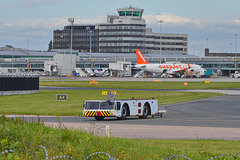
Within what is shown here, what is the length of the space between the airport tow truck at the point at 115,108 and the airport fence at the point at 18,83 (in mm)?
37957

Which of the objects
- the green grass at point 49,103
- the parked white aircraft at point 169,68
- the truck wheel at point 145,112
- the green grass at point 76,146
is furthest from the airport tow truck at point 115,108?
the parked white aircraft at point 169,68

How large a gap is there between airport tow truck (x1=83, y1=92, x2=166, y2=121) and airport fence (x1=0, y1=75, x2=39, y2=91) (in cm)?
3796

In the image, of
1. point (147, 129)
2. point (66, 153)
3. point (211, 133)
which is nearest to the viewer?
point (66, 153)

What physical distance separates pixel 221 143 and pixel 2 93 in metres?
57.4

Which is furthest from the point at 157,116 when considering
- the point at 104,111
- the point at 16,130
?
the point at 16,130

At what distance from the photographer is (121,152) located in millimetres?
15969

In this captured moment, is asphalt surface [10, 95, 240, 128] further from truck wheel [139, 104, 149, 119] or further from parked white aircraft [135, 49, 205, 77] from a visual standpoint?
parked white aircraft [135, 49, 205, 77]

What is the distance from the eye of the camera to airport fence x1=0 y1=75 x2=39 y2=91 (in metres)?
76.8

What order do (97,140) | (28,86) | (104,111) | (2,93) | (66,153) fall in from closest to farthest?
(66,153) < (97,140) < (104,111) < (2,93) < (28,86)

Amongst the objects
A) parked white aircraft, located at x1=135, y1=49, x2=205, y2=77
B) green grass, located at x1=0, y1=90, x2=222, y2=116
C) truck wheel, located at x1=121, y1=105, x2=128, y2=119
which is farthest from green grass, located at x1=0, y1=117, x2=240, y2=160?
parked white aircraft, located at x1=135, y1=49, x2=205, y2=77

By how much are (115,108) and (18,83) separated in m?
44.2

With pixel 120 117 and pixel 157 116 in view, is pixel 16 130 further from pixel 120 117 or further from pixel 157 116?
pixel 157 116

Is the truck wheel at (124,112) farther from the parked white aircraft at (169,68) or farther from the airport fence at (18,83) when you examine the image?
the parked white aircraft at (169,68)

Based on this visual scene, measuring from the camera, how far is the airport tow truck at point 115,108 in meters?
39.4
